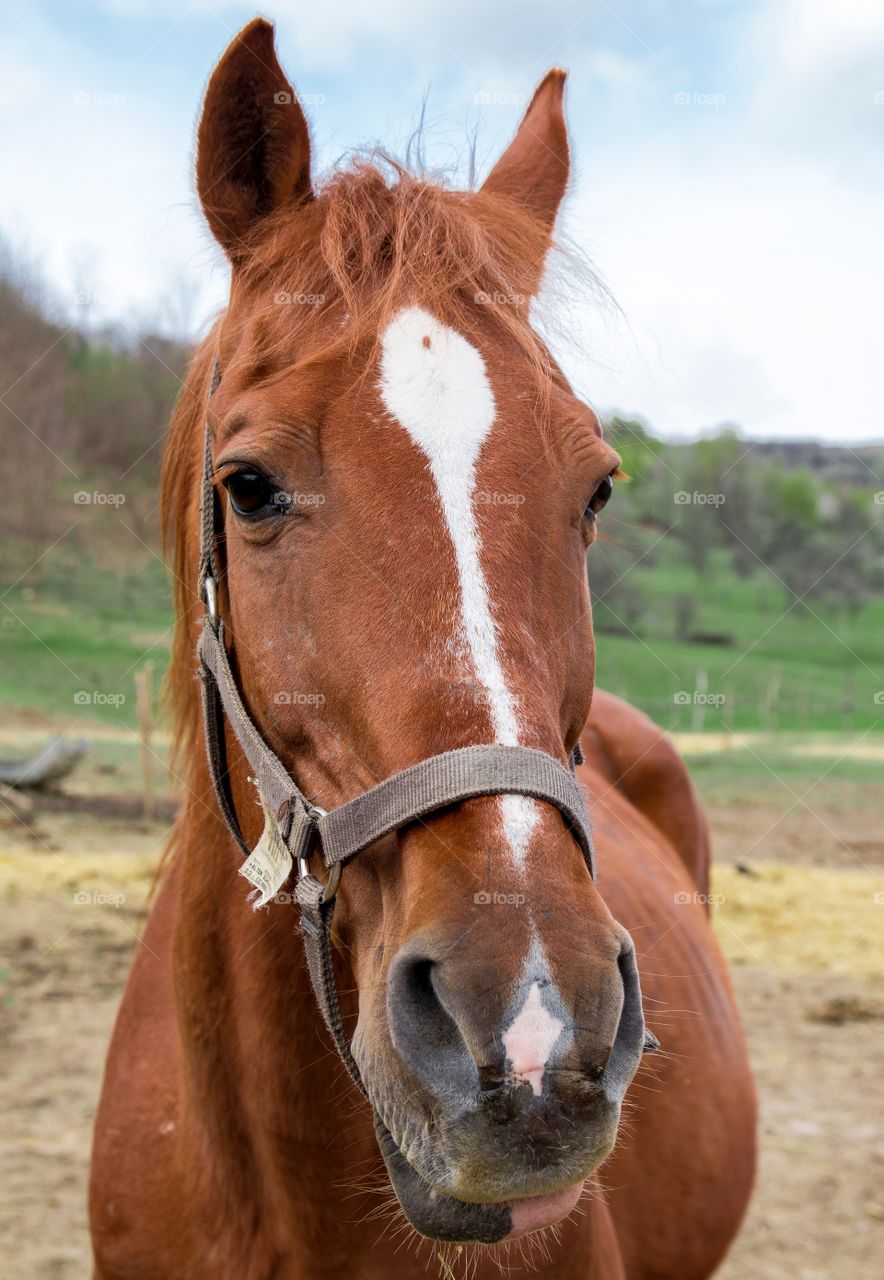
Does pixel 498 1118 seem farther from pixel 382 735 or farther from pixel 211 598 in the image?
pixel 211 598

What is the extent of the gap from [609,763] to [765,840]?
357 inches

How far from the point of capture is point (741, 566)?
6216 centimetres

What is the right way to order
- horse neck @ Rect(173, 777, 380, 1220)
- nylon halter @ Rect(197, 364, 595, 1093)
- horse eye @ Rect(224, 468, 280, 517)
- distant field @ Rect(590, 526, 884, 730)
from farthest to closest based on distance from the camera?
distant field @ Rect(590, 526, 884, 730), horse neck @ Rect(173, 777, 380, 1220), horse eye @ Rect(224, 468, 280, 517), nylon halter @ Rect(197, 364, 595, 1093)

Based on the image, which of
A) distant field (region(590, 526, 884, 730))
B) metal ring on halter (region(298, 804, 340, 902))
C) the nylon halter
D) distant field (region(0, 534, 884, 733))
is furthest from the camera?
distant field (region(590, 526, 884, 730))

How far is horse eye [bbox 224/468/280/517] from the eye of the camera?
196 centimetres

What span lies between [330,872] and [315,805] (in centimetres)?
14

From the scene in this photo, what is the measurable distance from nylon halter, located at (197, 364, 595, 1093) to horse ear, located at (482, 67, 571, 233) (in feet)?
3.19

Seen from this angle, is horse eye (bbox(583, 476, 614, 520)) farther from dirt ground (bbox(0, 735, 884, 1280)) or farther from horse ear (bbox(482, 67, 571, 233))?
dirt ground (bbox(0, 735, 884, 1280))

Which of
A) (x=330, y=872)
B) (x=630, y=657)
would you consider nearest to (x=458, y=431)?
(x=330, y=872)

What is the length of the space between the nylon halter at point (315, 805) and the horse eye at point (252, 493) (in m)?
0.27

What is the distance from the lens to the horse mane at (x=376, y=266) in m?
2.05

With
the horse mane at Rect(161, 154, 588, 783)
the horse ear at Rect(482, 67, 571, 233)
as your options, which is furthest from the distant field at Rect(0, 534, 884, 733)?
the horse mane at Rect(161, 154, 588, 783)

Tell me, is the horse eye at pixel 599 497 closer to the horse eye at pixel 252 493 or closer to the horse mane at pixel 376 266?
the horse mane at pixel 376 266

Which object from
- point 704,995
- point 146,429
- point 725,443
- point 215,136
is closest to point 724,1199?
point 704,995
